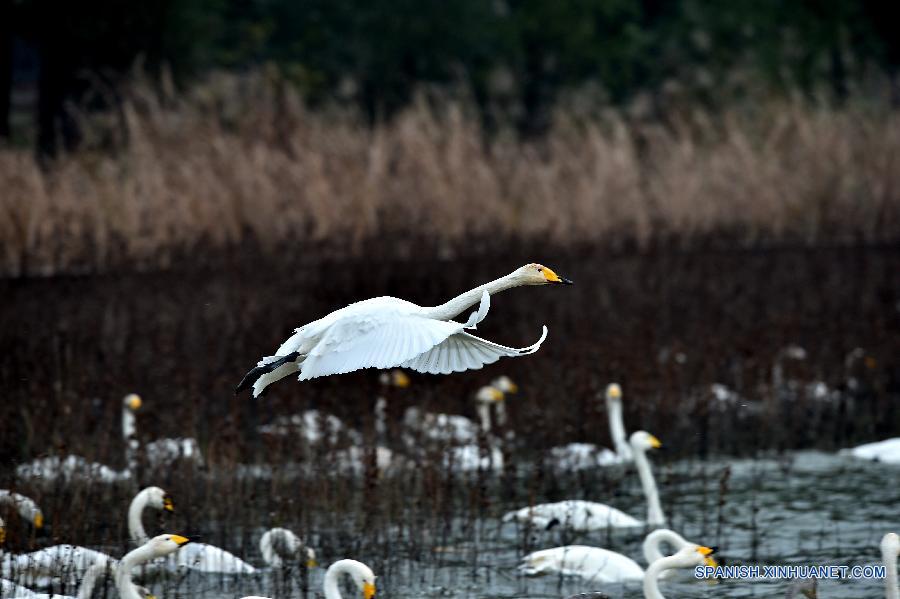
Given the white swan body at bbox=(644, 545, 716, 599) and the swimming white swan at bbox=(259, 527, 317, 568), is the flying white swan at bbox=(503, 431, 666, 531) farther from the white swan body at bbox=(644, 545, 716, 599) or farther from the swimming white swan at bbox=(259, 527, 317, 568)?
the swimming white swan at bbox=(259, 527, 317, 568)

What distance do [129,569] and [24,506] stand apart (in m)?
1.35

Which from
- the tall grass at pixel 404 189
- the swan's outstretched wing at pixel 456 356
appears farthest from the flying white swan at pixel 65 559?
the tall grass at pixel 404 189

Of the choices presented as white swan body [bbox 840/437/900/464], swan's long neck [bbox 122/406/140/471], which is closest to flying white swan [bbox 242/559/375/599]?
swan's long neck [bbox 122/406/140/471]

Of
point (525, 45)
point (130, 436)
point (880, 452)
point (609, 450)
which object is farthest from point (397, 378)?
point (525, 45)

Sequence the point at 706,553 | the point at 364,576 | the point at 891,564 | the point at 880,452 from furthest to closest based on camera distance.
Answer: the point at 880,452 < the point at 706,553 < the point at 891,564 < the point at 364,576

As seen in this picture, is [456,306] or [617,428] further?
[617,428]

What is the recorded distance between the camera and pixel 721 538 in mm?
8664

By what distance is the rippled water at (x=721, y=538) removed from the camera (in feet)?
24.8

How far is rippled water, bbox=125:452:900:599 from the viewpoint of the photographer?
7.57m

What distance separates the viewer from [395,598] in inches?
285

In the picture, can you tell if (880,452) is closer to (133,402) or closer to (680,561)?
(680,561)

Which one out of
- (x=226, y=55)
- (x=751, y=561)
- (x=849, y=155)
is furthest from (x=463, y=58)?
(x=751, y=561)

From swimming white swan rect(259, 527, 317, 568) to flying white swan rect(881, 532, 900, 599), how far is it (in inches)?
108

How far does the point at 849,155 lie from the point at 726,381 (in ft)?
14.1
